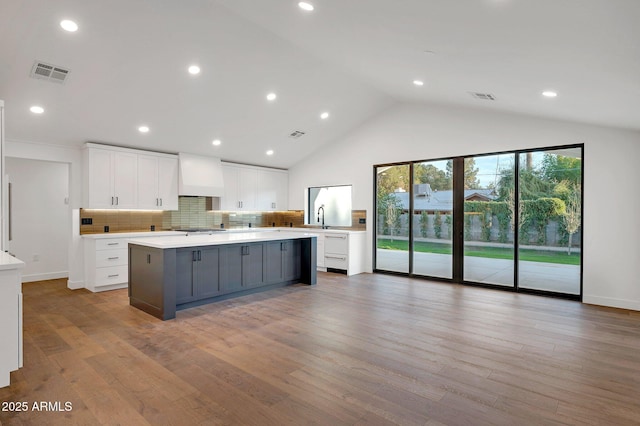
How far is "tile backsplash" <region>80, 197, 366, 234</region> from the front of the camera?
248 inches

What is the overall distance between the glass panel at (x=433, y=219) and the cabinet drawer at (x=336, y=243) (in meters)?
1.35

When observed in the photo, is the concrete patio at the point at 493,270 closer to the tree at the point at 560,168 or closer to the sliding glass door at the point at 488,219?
the sliding glass door at the point at 488,219

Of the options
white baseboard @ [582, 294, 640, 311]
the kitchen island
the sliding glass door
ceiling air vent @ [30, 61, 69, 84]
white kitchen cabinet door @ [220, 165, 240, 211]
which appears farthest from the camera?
white kitchen cabinet door @ [220, 165, 240, 211]

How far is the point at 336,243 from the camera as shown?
7316 millimetres

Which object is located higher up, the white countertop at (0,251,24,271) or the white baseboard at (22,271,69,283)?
the white countertop at (0,251,24,271)

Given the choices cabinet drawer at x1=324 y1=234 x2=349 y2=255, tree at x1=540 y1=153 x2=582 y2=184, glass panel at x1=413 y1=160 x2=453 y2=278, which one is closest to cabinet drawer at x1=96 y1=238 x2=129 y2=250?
cabinet drawer at x1=324 y1=234 x2=349 y2=255

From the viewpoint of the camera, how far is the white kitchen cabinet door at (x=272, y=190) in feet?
27.6

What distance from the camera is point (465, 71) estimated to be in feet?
12.8

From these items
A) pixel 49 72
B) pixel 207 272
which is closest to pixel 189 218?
pixel 207 272

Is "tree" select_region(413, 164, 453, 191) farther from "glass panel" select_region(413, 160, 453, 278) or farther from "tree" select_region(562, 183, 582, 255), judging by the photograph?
"tree" select_region(562, 183, 582, 255)

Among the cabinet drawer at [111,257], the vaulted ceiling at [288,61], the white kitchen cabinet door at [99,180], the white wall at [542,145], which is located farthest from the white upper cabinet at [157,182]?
the white wall at [542,145]

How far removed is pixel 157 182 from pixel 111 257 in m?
1.58

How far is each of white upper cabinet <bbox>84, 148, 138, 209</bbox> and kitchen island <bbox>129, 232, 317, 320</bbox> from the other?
155cm

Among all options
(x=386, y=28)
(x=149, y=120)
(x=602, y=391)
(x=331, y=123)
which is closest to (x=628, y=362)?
(x=602, y=391)
